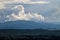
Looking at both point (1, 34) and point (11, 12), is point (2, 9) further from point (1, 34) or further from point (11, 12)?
point (1, 34)

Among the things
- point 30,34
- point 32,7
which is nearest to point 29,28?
point 30,34

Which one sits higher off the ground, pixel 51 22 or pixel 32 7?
pixel 32 7

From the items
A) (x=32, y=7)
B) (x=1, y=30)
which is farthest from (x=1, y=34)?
(x=32, y=7)

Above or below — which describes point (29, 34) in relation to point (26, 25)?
below

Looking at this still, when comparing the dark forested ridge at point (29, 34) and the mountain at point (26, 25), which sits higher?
the mountain at point (26, 25)

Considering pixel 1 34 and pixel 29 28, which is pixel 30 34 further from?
pixel 1 34

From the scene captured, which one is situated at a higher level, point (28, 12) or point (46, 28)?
point (28, 12)

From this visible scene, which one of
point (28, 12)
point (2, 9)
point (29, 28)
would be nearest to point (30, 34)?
point (29, 28)

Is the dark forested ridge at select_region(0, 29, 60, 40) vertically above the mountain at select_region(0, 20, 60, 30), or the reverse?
the mountain at select_region(0, 20, 60, 30)

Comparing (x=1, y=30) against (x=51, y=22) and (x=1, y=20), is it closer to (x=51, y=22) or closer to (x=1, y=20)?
(x=1, y=20)
